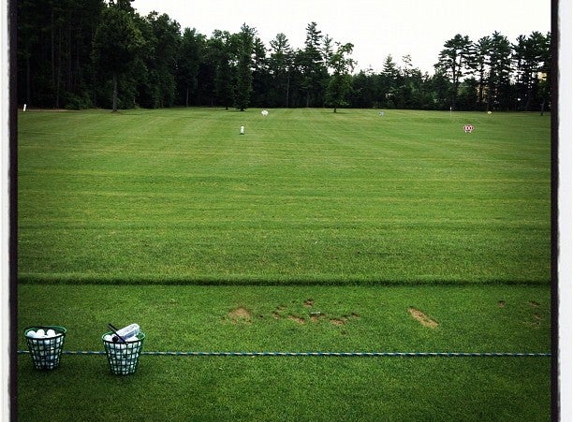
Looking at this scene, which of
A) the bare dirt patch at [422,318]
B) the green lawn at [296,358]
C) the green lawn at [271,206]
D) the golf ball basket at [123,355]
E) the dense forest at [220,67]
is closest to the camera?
the green lawn at [296,358]

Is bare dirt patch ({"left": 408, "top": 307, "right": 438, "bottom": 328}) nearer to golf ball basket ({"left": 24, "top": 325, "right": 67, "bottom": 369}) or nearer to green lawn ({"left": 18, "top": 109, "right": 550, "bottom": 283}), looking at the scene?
green lawn ({"left": 18, "top": 109, "right": 550, "bottom": 283})

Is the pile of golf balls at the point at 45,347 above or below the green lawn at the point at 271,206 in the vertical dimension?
below

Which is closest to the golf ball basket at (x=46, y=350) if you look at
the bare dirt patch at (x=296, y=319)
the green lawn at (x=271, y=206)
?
the bare dirt patch at (x=296, y=319)

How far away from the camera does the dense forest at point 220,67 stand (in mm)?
8125

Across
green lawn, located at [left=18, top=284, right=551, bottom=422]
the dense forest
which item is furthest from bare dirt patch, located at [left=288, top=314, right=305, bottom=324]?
the dense forest

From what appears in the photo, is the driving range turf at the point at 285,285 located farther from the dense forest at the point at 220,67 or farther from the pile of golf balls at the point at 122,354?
Result: the dense forest at the point at 220,67

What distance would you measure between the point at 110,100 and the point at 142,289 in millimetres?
7442

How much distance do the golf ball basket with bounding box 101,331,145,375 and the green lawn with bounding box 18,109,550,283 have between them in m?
1.94

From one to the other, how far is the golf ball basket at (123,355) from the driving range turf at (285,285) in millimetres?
65

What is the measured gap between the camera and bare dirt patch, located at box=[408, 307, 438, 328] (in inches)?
178

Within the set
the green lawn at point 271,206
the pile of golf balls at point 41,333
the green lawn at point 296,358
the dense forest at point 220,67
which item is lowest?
→ the green lawn at point 296,358

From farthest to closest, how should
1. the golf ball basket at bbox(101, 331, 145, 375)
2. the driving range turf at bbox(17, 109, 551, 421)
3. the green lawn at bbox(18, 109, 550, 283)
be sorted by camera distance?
the green lawn at bbox(18, 109, 550, 283) < the golf ball basket at bbox(101, 331, 145, 375) < the driving range turf at bbox(17, 109, 551, 421)

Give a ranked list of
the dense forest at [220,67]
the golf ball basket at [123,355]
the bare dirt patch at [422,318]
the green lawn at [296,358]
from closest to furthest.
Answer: the green lawn at [296,358] < the golf ball basket at [123,355] < the bare dirt patch at [422,318] < the dense forest at [220,67]

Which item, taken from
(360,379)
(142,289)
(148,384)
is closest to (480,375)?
(360,379)
